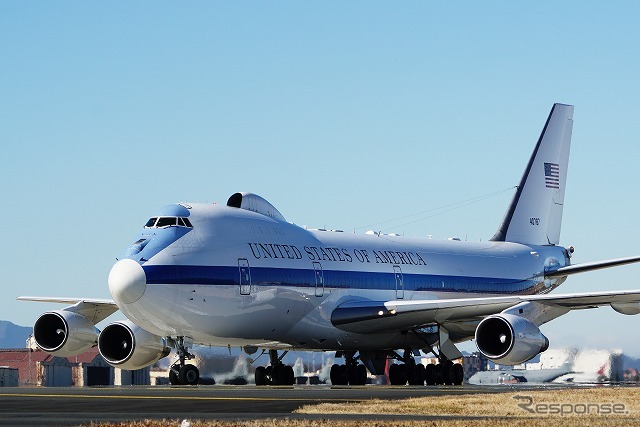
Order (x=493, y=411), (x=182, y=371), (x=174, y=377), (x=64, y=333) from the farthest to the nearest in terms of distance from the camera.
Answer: (x=64, y=333), (x=174, y=377), (x=182, y=371), (x=493, y=411)

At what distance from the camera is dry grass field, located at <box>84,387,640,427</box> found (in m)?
17.6

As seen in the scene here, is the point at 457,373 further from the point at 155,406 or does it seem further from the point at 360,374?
the point at 155,406

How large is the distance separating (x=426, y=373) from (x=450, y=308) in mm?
3307

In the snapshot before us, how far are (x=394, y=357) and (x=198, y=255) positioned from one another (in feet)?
38.5

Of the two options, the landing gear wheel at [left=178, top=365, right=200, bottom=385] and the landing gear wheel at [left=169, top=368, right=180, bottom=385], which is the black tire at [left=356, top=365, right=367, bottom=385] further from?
the landing gear wheel at [left=169, top=368, right=180, bottom=385]

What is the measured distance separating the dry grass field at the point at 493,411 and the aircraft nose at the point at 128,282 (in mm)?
10426

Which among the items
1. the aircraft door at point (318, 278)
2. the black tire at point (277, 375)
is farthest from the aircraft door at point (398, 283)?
the black tire at point (277, 375)

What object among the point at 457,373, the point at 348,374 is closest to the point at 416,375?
the point at 457,373

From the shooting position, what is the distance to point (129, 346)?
36188 mm

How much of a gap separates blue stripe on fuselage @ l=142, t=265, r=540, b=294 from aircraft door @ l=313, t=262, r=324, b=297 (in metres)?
0.18

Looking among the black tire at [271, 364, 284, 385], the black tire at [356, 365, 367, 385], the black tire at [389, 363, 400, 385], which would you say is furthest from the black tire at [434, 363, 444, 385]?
the black tire at [271, 364, 284, 385]

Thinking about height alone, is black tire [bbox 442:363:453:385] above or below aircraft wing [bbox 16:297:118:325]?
below

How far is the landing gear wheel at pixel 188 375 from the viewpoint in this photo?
3338 cm

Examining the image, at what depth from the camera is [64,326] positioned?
123 feet
